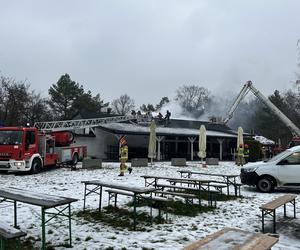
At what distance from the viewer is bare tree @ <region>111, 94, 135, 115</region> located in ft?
252

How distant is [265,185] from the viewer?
531 inches

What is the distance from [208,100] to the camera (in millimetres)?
71188

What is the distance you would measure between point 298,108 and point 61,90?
1411 inches

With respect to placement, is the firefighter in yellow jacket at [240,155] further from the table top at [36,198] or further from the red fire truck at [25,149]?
the table top at [36,198]

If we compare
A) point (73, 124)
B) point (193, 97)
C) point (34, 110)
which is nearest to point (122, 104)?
point (193, 97)

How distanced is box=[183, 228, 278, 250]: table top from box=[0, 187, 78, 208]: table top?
8.52ft

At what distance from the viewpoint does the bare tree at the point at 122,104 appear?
76688mm

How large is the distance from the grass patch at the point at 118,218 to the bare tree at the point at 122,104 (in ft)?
222

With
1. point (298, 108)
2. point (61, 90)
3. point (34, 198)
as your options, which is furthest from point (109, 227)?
point (61, 90)

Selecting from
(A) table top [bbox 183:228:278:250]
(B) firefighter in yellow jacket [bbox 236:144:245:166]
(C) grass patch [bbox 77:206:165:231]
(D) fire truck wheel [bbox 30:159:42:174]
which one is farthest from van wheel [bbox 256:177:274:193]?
(B) firefighter in yellow jacket [bbox 236:144:245:166]

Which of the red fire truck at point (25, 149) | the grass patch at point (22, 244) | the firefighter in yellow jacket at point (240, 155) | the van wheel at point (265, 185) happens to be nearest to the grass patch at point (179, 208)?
the grass patch at point (22, 244)

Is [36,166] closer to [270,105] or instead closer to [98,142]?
[98,142]

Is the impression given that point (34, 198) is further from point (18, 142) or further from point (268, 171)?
point (18, 142)

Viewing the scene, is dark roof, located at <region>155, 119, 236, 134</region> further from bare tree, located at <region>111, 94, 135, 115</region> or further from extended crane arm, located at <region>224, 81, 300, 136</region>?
bare tree, located at <region>111, 94, 135, 115</region>
